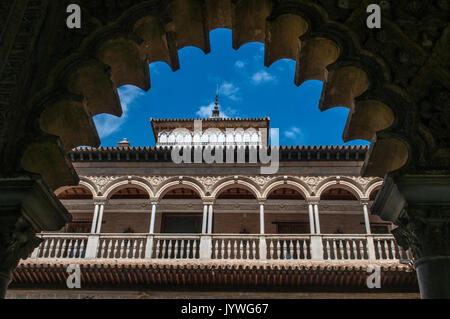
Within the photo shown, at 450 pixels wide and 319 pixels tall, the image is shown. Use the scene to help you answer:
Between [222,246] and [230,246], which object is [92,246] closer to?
[222,246]

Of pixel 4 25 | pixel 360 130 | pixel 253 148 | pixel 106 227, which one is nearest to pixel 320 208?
pixel 253 148

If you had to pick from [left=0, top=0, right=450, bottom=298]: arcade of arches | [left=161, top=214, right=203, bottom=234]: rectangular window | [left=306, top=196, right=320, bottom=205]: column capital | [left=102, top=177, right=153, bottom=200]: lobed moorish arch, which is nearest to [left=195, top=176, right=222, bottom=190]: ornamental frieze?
[left=102, top=177, right=153, bottom=200]: lobed moorish arch

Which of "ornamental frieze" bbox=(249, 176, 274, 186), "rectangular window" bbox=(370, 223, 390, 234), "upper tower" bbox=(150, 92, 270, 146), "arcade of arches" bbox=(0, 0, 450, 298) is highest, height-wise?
"upper tower" bbox=(150, 92, 270, 146)

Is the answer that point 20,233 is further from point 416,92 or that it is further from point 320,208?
point 320,208

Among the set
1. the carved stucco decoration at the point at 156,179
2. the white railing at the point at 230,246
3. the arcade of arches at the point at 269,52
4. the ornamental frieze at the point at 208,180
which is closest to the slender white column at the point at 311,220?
the white railing at the point at 230,246

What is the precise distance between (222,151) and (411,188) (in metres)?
11.6

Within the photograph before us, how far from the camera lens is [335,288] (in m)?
11.7

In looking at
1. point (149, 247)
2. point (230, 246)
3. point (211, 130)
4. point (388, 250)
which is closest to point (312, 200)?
point (388, 250)

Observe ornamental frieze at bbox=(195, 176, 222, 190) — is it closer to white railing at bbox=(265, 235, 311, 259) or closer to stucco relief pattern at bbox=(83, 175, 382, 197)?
stucco relief pattern at bbox=(83, 175, 382, 197)

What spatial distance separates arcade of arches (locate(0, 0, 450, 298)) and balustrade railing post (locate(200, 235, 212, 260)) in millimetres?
9589

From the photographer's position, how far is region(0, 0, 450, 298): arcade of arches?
2.71 m

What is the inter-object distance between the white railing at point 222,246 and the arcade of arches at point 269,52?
9373mm

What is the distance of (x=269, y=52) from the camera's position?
11.9 feet

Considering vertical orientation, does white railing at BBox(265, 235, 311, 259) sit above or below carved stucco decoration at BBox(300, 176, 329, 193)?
below
